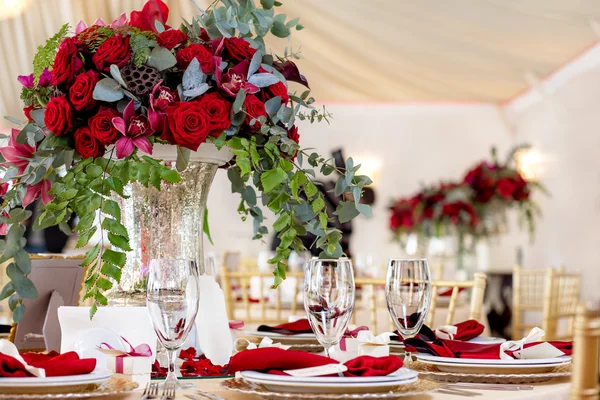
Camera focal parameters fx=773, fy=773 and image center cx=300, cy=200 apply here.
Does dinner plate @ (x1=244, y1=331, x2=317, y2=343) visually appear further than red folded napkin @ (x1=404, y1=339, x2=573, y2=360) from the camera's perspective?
Yes

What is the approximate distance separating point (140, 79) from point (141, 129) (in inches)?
3.3

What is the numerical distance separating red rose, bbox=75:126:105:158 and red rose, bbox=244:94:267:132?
0.78ft

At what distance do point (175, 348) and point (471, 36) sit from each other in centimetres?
604

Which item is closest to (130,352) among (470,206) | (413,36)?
(470,206)

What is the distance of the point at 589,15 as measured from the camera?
6.03m

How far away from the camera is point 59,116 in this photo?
1.20 metres

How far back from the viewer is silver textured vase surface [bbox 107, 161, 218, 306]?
4.27ft

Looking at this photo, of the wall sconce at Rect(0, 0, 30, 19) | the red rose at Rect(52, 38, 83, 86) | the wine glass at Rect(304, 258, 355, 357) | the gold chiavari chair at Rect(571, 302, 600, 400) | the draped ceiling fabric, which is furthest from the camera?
the wall sconce at Rect(0, 0, 30, 19)

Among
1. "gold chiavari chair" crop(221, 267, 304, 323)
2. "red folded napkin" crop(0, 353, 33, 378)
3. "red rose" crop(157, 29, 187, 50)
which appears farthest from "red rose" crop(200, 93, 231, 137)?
"gold chiavari chair" crop(221, 267, 304, 323)

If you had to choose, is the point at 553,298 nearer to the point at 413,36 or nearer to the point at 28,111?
the point at 413,36

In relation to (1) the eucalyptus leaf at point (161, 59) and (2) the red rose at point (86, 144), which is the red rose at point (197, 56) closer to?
(1) the eucalyptus leaf at point (161, 59)

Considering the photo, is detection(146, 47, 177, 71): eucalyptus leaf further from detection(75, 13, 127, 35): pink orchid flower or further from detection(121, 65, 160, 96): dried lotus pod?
detection(75, 13, 127, 35): pink orchid flower

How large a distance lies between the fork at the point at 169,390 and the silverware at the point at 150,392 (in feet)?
0.05

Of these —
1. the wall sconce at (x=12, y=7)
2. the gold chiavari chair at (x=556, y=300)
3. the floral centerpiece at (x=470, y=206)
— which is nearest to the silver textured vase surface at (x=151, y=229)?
the gold chiavari chair at (x=556, y=300)
